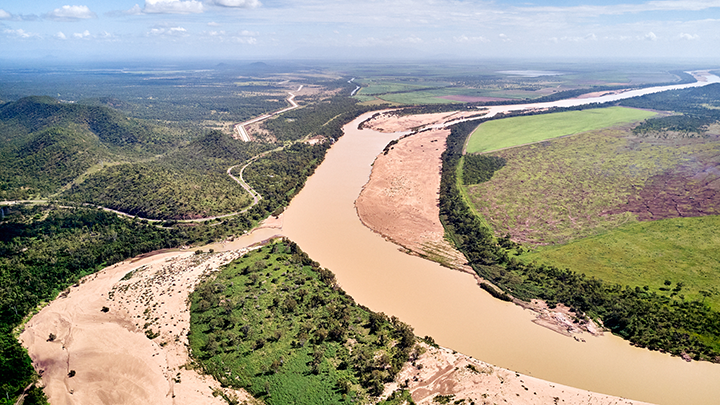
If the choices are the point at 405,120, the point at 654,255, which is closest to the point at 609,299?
the point at 654,255

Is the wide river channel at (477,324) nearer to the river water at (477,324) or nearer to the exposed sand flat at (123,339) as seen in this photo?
the river water at (477,324)

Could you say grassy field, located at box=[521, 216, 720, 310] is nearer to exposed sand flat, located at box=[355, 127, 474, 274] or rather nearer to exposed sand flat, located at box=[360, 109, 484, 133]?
exposed sand flat, located at box=[355, 127, 474, 274]

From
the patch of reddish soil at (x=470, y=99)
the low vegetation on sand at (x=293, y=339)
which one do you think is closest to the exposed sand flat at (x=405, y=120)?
the patch of reddish soil at (x=470, y=99)

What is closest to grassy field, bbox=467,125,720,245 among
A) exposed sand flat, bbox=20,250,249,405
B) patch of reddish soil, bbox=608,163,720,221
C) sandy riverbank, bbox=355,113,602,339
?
patch of reddish soil, bbox=608,163,720,221

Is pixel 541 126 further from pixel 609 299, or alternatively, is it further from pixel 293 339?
pixel 293 339

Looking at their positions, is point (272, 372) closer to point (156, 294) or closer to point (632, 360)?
point (156, 294)

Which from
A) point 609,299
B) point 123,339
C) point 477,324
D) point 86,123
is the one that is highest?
point 86,123
